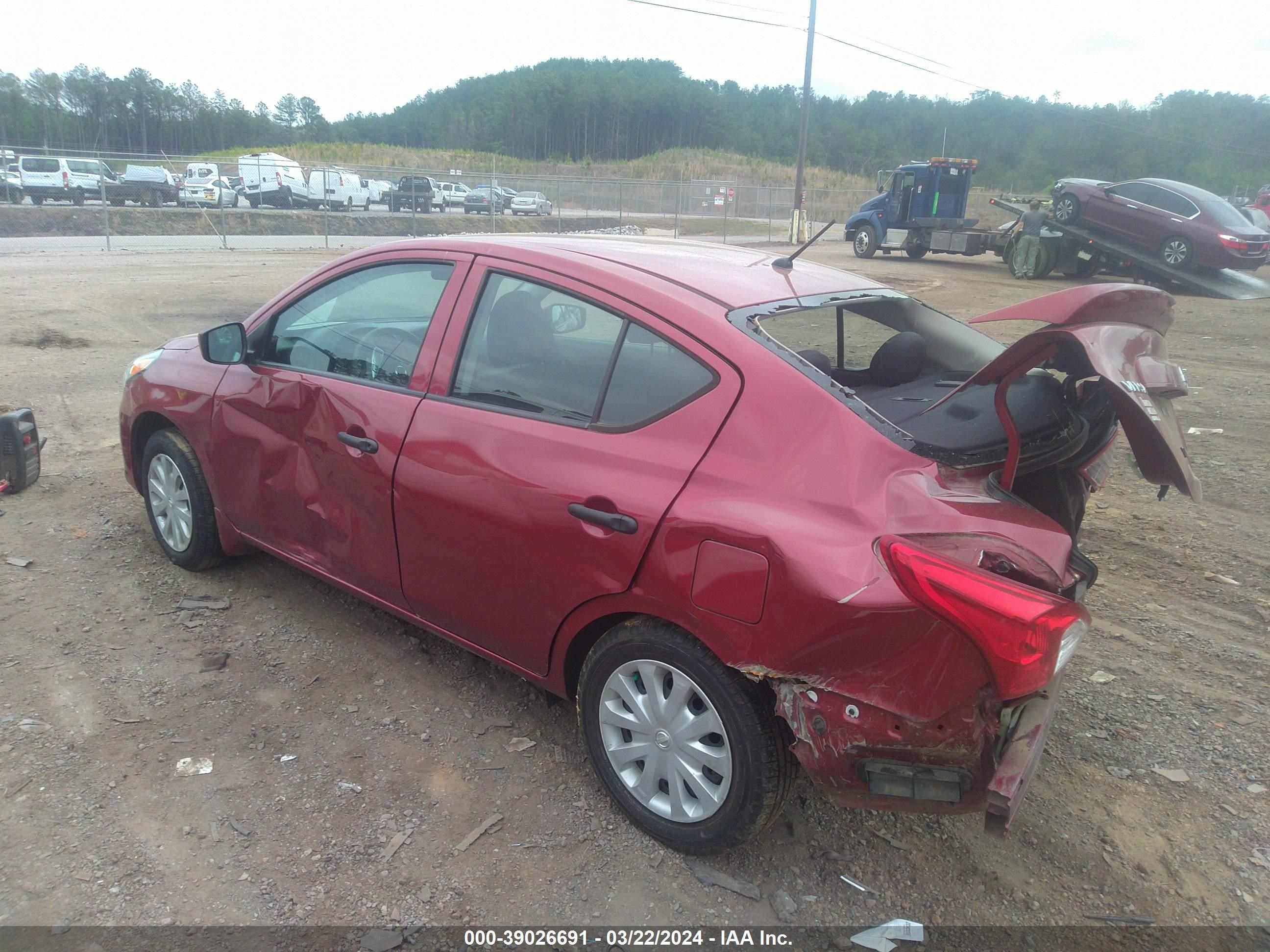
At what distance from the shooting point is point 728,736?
7.96 feet

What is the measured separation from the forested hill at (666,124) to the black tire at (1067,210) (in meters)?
45.9

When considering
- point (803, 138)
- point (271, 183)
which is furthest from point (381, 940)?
point (271, 183)

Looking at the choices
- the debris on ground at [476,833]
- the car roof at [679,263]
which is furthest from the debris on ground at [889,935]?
the car roof at [679,263]

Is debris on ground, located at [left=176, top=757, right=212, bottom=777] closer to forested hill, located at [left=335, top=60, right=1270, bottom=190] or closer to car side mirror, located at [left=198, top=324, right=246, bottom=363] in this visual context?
Result: car side mirror, located at [left=198, top=324, right=246, bottom=363]

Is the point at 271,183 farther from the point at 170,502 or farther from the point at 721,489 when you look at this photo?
the point at 721,489

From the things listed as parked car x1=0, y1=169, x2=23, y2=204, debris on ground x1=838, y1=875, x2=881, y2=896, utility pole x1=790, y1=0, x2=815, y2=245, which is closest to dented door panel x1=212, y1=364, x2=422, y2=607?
debris on ground x1=838, y1=875, x2=881, y2=896

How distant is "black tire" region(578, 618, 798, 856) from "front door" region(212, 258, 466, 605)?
1129 mm

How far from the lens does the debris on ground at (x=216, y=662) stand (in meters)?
3.57

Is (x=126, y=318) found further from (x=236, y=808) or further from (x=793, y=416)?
(x=793, y=416)

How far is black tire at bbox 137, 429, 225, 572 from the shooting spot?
161 inches

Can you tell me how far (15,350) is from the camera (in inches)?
351

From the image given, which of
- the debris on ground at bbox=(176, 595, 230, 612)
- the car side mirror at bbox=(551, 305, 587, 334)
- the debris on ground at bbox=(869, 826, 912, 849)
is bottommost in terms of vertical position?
the debris on ground at bbox=(869, 826, 912, 849)

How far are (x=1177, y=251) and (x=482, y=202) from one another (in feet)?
88.7

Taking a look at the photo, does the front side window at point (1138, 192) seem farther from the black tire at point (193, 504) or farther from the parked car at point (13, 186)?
the parked car at point (13, 186)
